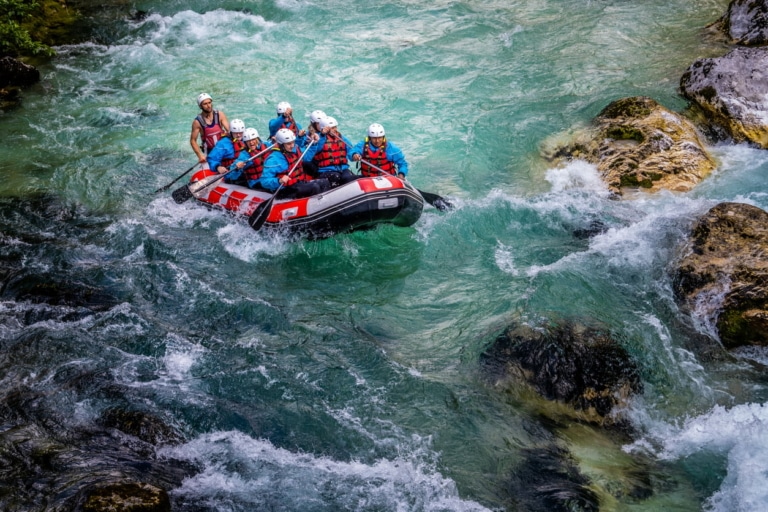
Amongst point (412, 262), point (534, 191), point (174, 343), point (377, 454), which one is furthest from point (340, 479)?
point (534, 191)

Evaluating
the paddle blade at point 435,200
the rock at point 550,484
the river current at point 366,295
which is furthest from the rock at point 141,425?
the paddle blade at point 435,200

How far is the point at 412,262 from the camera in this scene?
29.6 ft

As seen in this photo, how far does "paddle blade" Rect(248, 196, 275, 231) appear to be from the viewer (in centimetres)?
906

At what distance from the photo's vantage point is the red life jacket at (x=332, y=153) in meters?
9.60

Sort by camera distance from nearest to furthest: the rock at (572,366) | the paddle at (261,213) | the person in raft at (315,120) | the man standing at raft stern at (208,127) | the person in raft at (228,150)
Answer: the rock at (572,366), the paddle at (261,213), the person in raft at (315,120), the person in raft at (228,150), the man standing at raft stern at (208,127)

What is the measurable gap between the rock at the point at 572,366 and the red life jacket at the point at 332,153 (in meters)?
3.97

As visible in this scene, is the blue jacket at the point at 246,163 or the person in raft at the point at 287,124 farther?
the person in raft at the point at 287,124

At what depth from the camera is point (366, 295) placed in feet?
27.6

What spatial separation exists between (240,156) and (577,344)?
5654mm

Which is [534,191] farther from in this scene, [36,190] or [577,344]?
[36,190]

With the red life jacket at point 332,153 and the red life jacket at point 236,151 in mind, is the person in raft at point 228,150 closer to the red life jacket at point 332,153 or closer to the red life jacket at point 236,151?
the red life jacket at point 236,151

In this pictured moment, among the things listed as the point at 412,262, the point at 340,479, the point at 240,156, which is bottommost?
the point at 340,479

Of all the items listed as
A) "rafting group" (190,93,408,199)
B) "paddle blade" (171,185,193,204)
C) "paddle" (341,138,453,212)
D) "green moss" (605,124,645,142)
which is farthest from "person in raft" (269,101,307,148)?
"green moss" (605,124,645,142)

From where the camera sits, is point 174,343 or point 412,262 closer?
point 174,343
